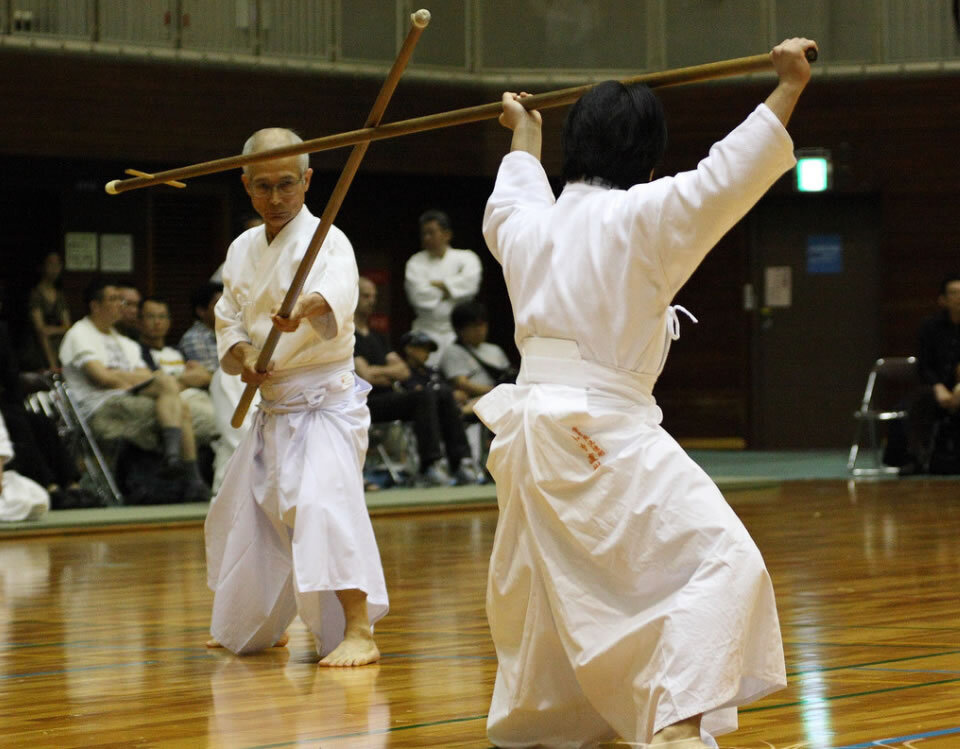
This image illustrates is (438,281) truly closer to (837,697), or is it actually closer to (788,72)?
(837,697)

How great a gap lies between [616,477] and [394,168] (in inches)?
453

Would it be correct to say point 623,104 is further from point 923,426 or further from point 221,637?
point 923,426

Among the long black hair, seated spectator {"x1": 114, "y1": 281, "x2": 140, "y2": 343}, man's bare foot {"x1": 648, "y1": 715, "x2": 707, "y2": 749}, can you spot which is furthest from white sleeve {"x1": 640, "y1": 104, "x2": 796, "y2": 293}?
seated spectator {"x1": 114, "y1": 281, "x2": 140, "y2": 343}

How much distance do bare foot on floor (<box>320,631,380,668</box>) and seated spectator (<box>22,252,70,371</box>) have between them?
7138 millimetres

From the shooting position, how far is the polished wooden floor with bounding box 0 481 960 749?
3.38 meters

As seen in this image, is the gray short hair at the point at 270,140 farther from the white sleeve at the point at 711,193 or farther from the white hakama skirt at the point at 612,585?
the white sleeve at the point at 711,193

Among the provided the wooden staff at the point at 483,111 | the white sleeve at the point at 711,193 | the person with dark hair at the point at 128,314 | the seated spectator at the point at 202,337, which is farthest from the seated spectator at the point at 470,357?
the white sleeve at the point at 711,193

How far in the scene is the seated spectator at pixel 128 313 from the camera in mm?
10312

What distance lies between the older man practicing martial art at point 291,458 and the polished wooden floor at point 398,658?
16 cm

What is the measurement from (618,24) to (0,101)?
5499 millimetres

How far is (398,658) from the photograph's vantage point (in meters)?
4.49

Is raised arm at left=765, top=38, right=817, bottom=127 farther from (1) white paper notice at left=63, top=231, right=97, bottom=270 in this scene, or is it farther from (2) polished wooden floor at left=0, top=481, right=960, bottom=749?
(1) white paper notice at left=63, top=231, right=97, bottom=270

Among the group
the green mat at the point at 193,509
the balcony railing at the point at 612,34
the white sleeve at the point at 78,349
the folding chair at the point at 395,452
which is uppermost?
the balcony railing at the point at 612,34

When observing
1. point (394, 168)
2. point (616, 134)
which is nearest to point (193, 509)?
point (394, 168)
